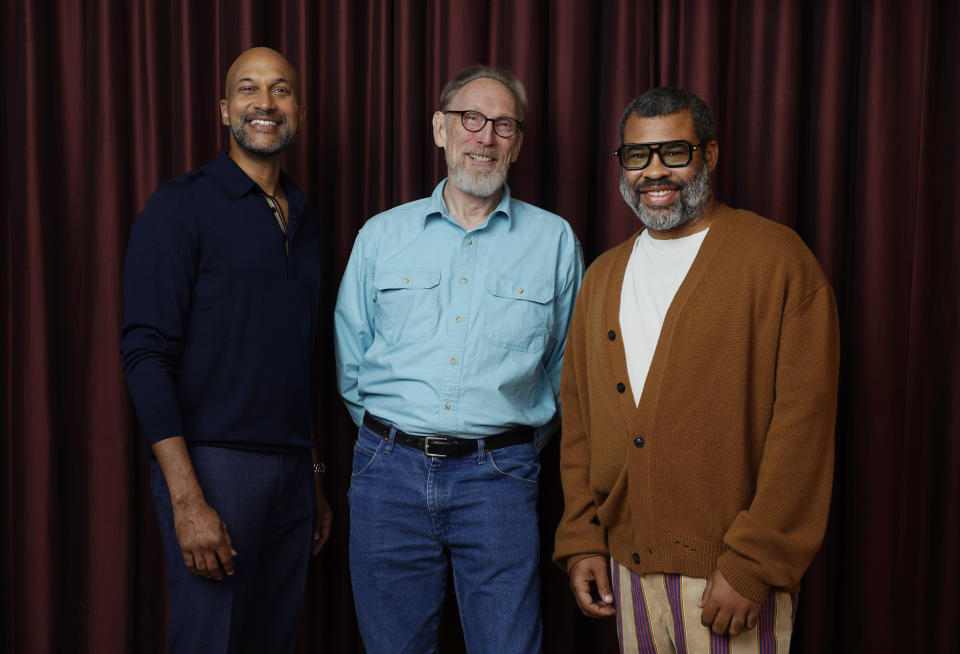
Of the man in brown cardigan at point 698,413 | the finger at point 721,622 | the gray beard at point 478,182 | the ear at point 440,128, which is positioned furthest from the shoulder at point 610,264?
the finger at point 721,622

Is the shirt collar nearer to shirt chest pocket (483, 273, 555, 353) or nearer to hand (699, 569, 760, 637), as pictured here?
shirt chest pocket (483, 273, 555, 353)

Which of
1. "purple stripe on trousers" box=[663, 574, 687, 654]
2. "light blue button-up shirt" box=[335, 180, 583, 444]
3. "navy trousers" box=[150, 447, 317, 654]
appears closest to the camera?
"purple stripe on trousers" box=[663, 574, 687, 654]

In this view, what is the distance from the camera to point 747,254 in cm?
148

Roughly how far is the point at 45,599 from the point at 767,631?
1975 mm

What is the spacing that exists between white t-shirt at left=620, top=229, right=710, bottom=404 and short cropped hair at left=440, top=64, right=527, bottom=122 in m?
0.58

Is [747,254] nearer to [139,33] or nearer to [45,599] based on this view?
[139,33]

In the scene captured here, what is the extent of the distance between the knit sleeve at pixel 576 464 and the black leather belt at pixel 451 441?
0.45ft

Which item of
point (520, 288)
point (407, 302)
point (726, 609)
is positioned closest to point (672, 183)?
point (520, 288)

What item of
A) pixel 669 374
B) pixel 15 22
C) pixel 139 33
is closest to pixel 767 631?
pixel 669 374

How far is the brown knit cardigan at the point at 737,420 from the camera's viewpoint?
139 centimetres

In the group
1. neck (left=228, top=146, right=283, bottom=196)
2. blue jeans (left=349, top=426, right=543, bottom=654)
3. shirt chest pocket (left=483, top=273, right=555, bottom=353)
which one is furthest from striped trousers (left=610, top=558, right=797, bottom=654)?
neck (left=228, top=146, right=283, bottom=196)

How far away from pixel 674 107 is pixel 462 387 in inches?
30.5

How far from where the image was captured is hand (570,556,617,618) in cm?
163

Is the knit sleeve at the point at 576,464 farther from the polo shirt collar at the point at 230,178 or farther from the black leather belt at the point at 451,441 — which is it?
the polo shirt collar at the point at 230,178
